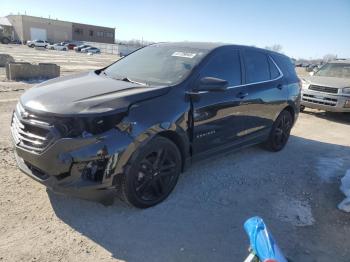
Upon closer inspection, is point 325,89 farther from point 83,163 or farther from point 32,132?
point 32,132

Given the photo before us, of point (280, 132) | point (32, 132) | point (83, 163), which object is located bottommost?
point (280, 132)

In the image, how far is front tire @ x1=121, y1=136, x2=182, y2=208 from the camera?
11.4 feet

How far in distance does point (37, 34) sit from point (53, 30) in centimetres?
475

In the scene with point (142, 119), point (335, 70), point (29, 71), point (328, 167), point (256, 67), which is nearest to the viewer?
point (142, 119)

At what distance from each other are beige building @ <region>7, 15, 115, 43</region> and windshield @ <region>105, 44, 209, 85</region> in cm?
8538

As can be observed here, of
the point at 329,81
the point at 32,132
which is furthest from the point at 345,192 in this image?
the point at 329,81

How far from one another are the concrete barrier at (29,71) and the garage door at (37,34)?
3104 inches

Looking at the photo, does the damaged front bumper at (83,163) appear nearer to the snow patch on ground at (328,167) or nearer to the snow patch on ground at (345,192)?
the snow patch on ground at (345,192)

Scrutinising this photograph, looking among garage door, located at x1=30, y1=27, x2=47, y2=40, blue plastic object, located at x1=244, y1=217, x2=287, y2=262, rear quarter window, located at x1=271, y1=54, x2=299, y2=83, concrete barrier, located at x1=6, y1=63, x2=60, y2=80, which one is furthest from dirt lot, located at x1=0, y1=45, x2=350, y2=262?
garage door, located at x1=30, y1=27, x2=47, y2=40

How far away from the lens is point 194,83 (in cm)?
407

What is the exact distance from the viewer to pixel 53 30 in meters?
87.8

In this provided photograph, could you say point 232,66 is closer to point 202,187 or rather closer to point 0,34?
point 202,187

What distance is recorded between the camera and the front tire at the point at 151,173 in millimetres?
3467

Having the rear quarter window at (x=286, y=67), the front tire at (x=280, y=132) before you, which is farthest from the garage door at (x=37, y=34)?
the front tire at (x=280, y=132)
